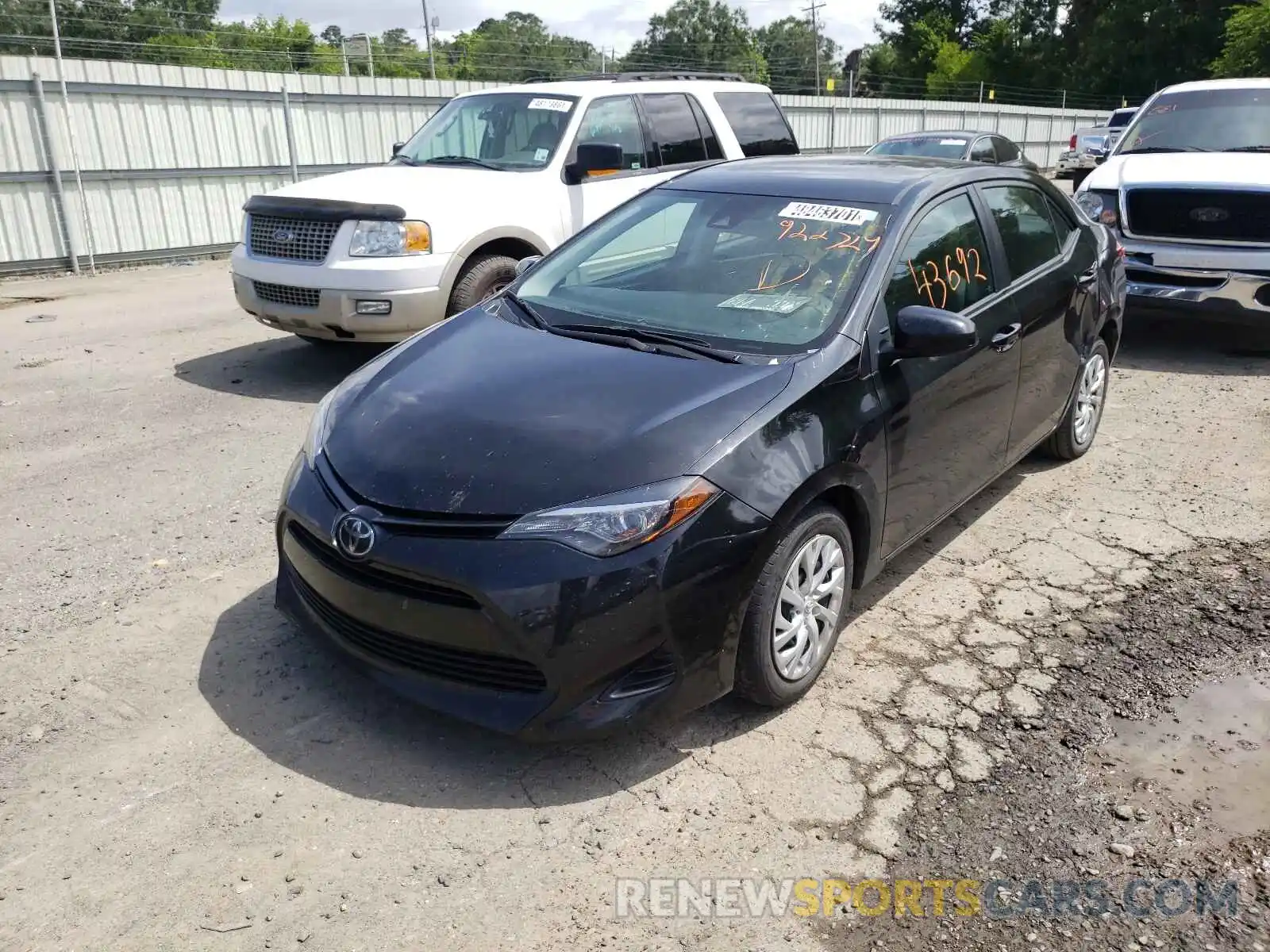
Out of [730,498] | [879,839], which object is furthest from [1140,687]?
[730,498]

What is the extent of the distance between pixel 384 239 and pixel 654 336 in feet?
11.9

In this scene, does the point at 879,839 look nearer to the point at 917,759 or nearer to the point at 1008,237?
the point at 917,759

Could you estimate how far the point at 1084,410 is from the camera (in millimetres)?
5762

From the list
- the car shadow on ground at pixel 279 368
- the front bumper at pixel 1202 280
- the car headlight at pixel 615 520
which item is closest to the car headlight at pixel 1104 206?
the front bumper at pixel 1202 280

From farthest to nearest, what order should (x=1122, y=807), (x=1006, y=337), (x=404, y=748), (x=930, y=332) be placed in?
1. (x=1006, y=337)
2. (x=930, y=332)
3. (x=404, y=748)
4. (x=1122, y=807)

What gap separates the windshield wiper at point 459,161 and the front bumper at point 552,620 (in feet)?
16.9

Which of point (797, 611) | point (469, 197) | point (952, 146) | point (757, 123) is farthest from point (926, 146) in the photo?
point (797, 611)

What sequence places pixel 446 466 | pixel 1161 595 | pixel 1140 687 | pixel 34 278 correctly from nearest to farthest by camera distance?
pixel 446 466
pixel 1140 687
pixel 1161 595
pixel 34 278

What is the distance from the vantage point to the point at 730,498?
3.08 meters

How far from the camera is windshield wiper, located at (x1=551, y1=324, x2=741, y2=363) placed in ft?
11.9

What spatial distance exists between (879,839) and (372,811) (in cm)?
144

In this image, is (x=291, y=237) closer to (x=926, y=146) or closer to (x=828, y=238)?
(x=828, y=238)

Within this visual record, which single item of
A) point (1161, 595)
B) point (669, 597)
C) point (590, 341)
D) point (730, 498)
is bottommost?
point (1161, 595)

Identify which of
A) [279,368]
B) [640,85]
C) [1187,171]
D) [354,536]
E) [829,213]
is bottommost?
[279,368]
